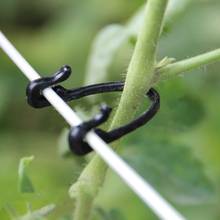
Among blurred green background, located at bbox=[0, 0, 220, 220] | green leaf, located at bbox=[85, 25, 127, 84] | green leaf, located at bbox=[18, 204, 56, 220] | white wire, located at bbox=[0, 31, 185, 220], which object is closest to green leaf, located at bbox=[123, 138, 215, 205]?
blurred green background, located at bbox=[0, 0, 220, 220]

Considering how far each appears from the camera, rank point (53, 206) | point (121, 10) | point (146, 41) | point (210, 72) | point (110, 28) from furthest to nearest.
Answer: point (121, 10) < point (210, 72) < point (110, 28) < point (53, 206) < point (146, 41)

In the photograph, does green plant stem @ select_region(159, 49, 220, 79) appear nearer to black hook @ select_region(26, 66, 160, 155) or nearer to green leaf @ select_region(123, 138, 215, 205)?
black hook @ select_region(26, 66, 160, 155)

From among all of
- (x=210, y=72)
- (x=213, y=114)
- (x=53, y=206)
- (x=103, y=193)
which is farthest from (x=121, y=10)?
(x=53, y=206)

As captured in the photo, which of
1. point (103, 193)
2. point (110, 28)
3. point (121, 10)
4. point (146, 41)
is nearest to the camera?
point (146, 41)

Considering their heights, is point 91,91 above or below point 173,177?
above

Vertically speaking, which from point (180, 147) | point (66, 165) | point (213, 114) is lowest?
point (213, 114)

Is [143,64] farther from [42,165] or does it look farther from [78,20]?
[78,20]

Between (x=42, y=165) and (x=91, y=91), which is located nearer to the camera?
(x=91, y=91)
